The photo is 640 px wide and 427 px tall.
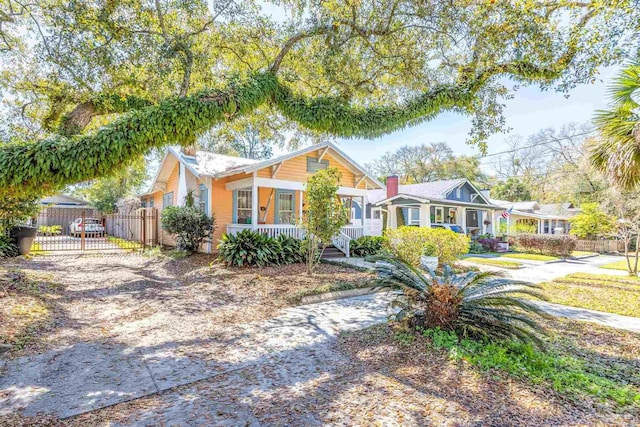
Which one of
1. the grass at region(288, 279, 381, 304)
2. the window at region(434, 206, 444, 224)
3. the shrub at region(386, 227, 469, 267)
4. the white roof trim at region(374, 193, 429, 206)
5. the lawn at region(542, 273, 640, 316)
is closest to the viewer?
the lawn at region(542, 273, 640, 316)

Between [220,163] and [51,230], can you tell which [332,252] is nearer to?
[220,163]

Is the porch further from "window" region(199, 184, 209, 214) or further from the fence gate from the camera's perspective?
the fence gate

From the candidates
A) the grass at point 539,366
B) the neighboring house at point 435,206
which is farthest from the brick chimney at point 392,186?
the grass at point 539,366

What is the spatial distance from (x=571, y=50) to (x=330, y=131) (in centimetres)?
500

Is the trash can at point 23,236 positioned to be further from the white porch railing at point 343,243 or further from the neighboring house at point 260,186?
the white porch railing at point 343,243

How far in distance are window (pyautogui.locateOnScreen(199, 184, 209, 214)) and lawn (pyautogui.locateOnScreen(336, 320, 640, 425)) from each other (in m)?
10.4

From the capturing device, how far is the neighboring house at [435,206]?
68.2 feet

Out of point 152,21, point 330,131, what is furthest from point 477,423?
point 152,21

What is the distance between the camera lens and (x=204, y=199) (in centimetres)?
1373

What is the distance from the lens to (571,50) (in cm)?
632

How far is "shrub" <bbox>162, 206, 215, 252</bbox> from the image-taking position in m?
12.2

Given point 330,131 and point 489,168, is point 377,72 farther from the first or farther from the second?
point 489,168

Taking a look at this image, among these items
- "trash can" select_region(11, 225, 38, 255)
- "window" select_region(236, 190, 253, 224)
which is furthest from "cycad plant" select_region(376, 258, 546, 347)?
"trash can" select_region(11, 225, 38, 255)

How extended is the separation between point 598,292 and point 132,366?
10.2 m
